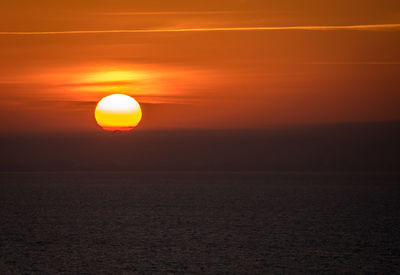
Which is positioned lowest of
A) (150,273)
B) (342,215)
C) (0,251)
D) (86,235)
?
(150,273)

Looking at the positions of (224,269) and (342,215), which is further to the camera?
(342,215)

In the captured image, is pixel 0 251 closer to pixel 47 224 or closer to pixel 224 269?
pixel 224 269

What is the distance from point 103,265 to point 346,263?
44.4ft

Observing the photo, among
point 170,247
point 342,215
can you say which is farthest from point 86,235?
point 342,215

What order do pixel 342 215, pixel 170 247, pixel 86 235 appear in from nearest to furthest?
pixel 170 247, pixel 86 235, pixel 342 215

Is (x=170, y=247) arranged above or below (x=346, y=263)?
above

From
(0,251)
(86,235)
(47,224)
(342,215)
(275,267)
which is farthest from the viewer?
(342,215)

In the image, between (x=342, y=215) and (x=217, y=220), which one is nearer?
(x=217, y=220)

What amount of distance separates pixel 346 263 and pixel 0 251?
21466 mm

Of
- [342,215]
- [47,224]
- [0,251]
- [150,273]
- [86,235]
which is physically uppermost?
[342,215]

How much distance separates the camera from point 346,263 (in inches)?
1287

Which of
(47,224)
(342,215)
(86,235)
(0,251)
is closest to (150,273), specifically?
(0,251)

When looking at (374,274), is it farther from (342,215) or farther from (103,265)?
(342,215)

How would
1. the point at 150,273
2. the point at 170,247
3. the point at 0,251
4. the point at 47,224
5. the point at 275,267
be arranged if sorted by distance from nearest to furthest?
the point at 150,273 → the point at 275,267 → the point at 0,251 → the point at 170,247 → the point at 47,224
